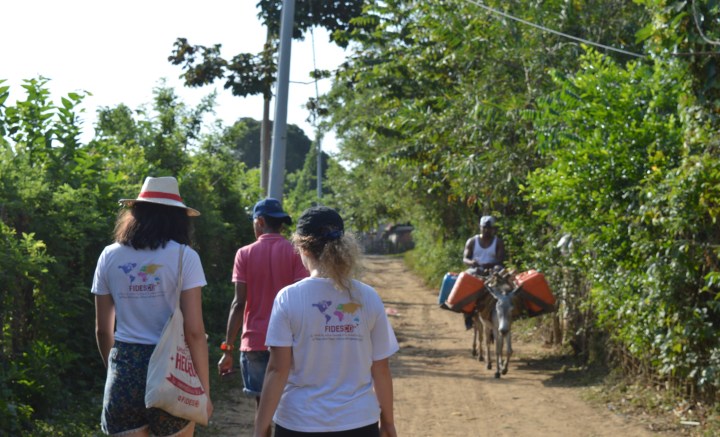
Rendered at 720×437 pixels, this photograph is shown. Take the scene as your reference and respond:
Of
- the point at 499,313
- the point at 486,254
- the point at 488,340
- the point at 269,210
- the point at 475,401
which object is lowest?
the point at 475,401

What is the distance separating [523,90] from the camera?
16547 millimetres

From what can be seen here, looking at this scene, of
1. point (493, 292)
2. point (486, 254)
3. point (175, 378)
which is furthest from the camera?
point (486, 254)

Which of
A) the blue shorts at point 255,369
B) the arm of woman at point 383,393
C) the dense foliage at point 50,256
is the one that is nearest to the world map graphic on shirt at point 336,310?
the arm of woman at point 383,393

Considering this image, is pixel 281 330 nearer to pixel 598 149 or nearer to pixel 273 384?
pixel 273 384

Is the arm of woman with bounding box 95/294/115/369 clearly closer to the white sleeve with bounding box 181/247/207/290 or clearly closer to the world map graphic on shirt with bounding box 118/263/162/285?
the world map graphic on shirt with bounding box 118/263/162/285

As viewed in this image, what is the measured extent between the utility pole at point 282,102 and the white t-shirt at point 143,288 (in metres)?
7.93

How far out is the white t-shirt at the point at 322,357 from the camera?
4207 millimetres

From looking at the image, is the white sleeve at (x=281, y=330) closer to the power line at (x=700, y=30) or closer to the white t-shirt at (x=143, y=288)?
the white t-shirt at (x=143, y=288)

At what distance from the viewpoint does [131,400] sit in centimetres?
477

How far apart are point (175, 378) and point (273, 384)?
2.34 ft

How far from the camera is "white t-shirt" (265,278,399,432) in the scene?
13.8 feet

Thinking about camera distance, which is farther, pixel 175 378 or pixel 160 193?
pixel 160 193

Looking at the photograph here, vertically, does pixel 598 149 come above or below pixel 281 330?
above

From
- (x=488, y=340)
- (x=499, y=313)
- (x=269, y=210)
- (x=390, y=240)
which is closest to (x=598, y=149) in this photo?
(x=499, y=313)
